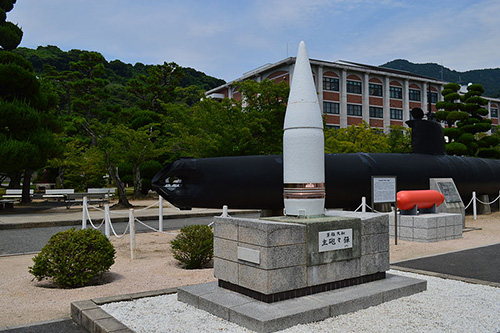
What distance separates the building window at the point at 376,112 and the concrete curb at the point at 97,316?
55.8m

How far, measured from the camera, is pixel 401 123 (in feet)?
200

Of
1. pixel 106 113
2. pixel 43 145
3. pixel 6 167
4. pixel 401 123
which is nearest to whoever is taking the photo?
pixel 6 167

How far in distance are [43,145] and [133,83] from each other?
87.2 ft

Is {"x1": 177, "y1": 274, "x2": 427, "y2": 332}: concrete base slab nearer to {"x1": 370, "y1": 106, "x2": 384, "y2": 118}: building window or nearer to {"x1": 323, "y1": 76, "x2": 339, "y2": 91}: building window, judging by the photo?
{"x1": 323, "y1": 76, "x2": 339, "y2": 91}: building window

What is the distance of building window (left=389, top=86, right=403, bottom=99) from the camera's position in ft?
198

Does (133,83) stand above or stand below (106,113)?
above

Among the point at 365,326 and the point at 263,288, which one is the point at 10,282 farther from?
the point at 365,326

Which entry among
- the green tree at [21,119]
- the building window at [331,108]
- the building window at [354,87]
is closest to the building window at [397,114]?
the building window at [354,87]

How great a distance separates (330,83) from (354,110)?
5343mm

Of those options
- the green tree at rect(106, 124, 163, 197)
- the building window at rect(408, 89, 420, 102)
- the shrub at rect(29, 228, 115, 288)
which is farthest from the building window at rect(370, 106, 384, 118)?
the shrub at rect(29, 228, 115, 288)

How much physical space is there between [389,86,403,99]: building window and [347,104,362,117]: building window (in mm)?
6635

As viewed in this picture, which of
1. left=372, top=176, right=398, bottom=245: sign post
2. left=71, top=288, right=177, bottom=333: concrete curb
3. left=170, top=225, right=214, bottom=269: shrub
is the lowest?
left=71, top=288, right=177, bottom=333: concrete curb

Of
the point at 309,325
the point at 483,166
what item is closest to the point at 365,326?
the point at 309,325

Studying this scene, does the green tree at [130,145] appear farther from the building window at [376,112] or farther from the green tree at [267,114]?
the building window at [376,112]
